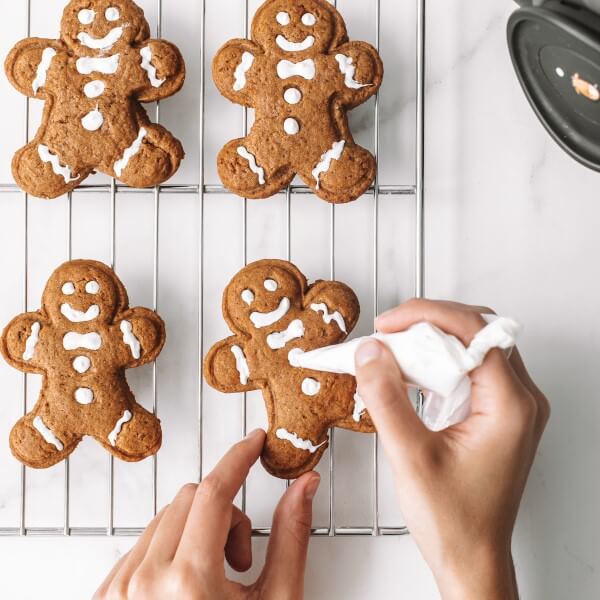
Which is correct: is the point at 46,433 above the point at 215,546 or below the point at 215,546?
above

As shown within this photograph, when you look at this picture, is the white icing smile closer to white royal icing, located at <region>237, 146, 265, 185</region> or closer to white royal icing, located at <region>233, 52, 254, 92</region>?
white royal icing, located at <region>233, 52, 254, 92</region>

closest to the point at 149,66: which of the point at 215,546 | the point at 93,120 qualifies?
the point at 93,120

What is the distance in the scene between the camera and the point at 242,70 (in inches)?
46.7

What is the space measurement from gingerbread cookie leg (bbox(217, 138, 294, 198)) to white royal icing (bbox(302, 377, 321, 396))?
0.33 m

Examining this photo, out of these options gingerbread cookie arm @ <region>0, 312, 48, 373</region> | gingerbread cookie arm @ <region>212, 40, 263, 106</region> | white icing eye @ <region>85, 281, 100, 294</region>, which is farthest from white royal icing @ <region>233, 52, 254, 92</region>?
gingerbread cookie arm @ <region>0, 312, 48, 373</region>

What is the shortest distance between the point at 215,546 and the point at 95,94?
753 mm

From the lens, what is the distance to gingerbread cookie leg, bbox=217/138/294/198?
118 cm

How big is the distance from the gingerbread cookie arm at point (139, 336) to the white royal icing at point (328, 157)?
0.37m

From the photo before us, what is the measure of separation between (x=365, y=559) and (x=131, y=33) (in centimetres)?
102

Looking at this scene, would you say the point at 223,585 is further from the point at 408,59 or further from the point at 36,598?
the point at 408,59

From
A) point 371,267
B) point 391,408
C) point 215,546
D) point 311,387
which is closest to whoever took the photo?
point 391,408

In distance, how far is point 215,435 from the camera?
50.6 inches

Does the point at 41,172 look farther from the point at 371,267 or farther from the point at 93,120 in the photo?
the point at 371,267

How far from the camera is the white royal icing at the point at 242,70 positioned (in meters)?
1.19
